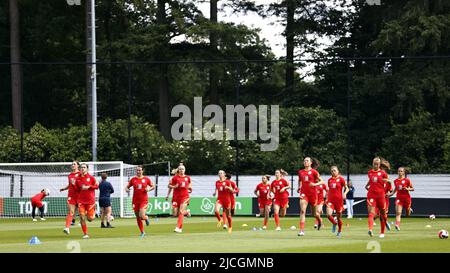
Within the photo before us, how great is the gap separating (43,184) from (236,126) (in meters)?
12.5

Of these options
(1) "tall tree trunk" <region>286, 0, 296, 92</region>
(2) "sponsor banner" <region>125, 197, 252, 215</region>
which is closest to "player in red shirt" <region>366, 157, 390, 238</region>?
(2) "sponsor banner" <region>125, 197, 252, 215</region>

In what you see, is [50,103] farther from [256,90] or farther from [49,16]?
[256,90]

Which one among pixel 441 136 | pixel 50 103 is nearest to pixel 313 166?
pixel 441 136

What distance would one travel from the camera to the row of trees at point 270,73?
55469 millimetres

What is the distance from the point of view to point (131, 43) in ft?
199

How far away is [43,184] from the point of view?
48.9 metres

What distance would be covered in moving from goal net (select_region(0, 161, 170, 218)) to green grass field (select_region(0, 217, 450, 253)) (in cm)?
1175

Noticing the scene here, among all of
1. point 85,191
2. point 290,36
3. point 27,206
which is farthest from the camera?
point 290,36

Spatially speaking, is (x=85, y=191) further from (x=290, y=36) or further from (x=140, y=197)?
(x=290, y=36)

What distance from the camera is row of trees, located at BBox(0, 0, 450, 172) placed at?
182 feet

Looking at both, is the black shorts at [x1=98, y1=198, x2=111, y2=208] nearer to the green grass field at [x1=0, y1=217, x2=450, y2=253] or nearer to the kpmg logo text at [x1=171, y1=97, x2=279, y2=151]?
the green grass field at [x1=0, y1=217, x2=450, y2=253]

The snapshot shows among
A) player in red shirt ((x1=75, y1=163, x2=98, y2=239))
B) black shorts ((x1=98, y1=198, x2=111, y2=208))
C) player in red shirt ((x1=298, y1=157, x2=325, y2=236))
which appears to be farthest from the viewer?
black shorts ((x1=98, y1=198, x2=111, y2=208))

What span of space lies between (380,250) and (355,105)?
116 ft

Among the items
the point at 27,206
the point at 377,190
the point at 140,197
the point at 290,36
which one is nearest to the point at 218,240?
the point at 140,197
